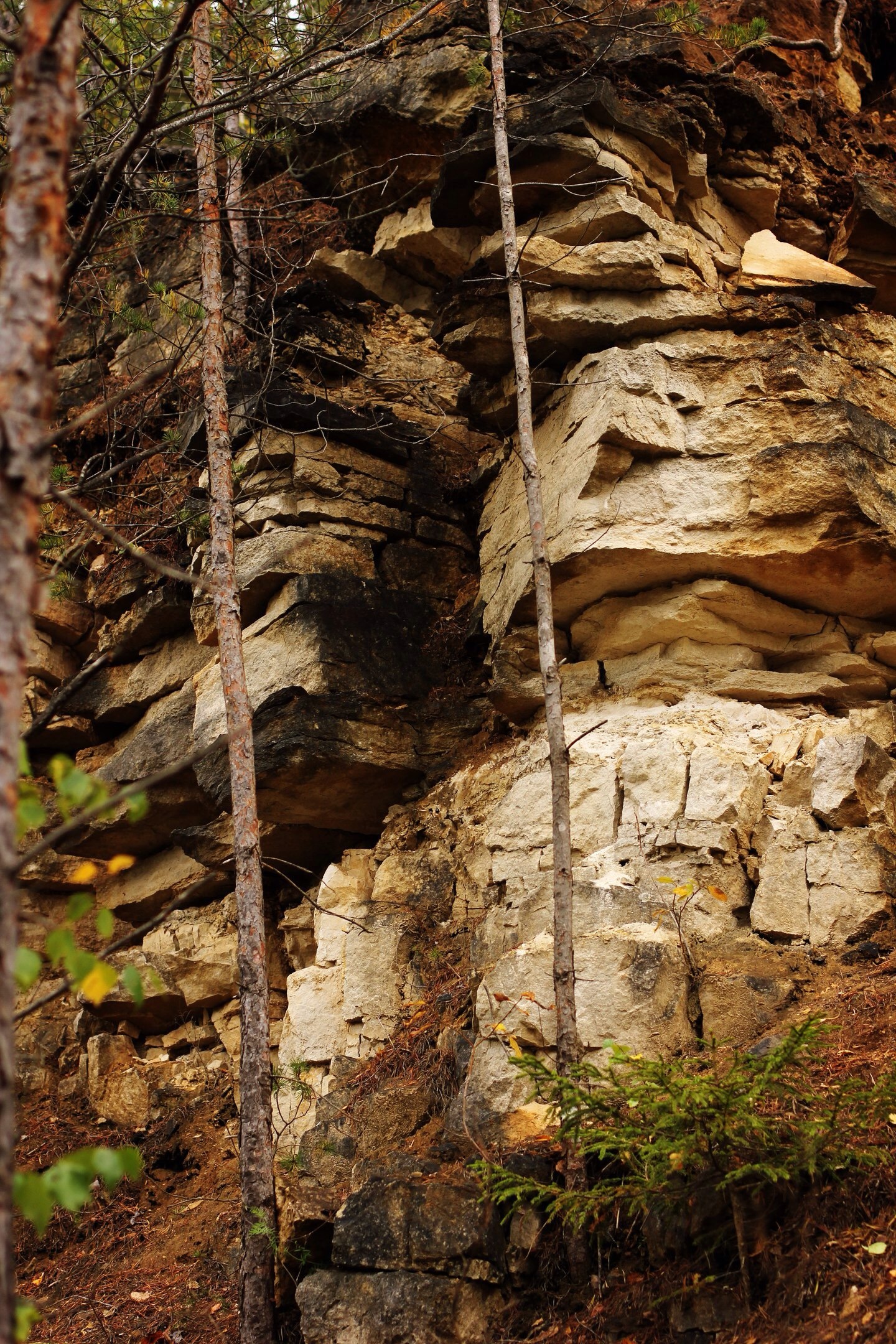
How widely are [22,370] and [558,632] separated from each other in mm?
7840

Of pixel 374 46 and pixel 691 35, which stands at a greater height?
pixel 691 35

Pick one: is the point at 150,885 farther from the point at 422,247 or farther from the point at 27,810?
the point at 27,810

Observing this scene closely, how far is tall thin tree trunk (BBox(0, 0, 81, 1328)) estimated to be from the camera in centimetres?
286

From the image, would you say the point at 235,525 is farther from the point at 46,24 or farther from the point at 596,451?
the point at 46,24

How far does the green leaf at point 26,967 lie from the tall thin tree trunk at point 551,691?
4.29 meters

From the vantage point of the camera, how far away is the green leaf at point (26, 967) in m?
3.02

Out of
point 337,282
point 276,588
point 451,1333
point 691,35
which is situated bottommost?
point 451,1333

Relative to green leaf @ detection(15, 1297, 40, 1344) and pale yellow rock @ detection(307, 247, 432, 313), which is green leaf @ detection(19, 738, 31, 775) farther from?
pale yellow rock @ detection(307, 247, 432, 313)

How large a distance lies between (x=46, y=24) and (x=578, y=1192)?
5.53 metres

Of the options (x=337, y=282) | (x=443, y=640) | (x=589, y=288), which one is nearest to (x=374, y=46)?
(x=589, y=288)

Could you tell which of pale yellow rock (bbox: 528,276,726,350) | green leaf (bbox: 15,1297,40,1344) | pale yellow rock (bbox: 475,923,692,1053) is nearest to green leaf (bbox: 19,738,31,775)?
green leaf (bbox: 15,1297,40,1344)

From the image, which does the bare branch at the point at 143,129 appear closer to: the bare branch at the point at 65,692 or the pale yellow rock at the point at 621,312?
the bare branch at the point at 65,692

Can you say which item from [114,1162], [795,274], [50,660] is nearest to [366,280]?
[795,274]

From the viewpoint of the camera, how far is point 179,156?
1606 centimetres
